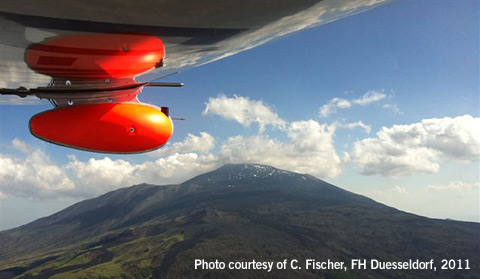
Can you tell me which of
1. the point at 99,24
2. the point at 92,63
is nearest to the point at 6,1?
the point at 99,24

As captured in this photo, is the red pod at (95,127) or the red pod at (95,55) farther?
the red pod at (95,127)

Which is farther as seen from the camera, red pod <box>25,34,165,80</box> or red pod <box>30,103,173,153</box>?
red pod <box>30,103,173,153</box>

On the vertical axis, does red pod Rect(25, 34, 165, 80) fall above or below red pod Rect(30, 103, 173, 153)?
above

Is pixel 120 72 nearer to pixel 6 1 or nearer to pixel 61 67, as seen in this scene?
pixel 61 67

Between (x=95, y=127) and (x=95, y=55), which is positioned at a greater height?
(x=95, y=55)

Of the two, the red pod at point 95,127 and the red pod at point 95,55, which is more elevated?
the red pod at point 95,55

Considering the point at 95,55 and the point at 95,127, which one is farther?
the point at 95,127

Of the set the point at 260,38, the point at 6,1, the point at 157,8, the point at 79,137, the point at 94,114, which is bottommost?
the point at 79,137

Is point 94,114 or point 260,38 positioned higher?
point 260,38
